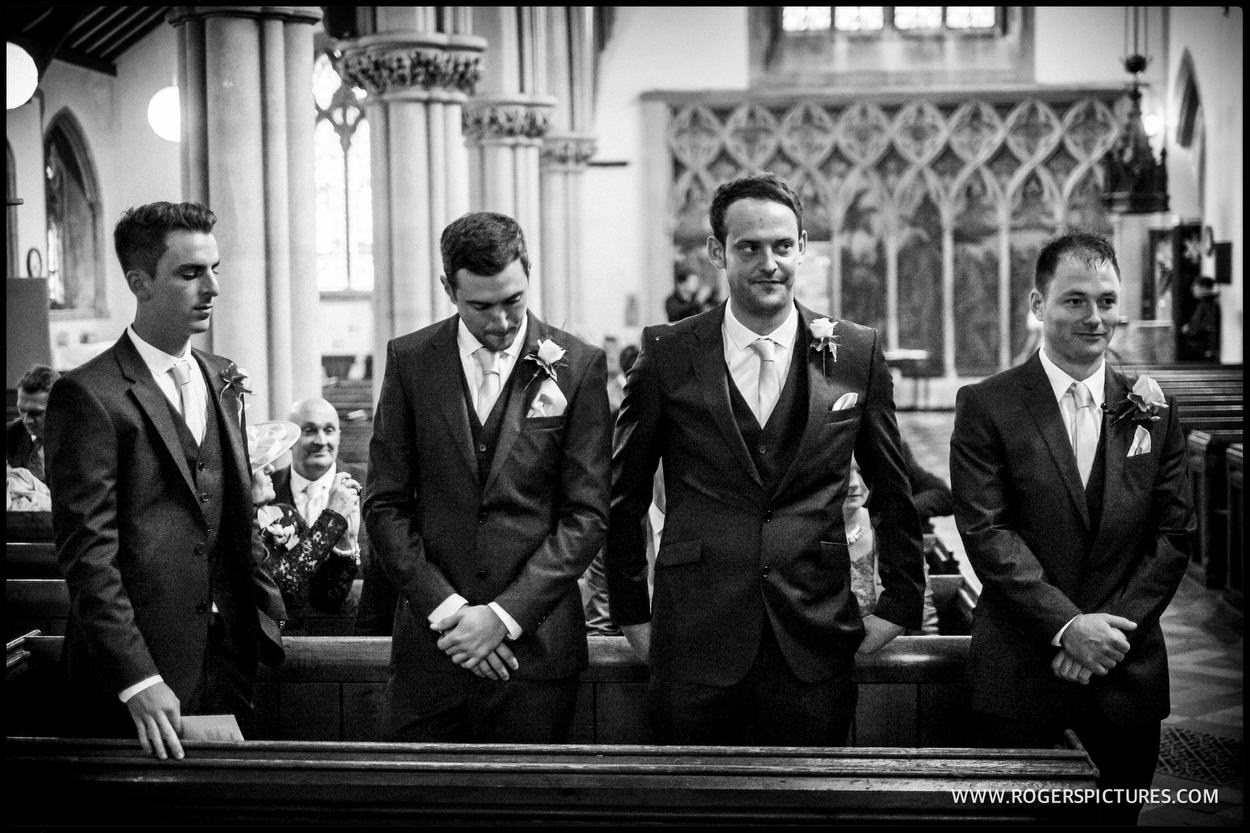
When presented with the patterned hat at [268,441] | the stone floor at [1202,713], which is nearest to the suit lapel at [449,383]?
the patterned hat at [268,441]

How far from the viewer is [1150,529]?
275cm

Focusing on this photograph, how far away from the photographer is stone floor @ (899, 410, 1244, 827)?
14.0 ft

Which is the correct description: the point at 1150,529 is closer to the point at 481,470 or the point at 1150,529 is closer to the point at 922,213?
the point at 481,470

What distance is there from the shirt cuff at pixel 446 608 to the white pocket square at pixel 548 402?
1.20 ft

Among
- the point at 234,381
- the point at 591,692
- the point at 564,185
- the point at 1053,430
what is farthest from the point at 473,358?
the point at 564,185

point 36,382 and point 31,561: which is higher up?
point 36,382

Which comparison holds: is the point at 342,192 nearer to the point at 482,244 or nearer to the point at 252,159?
the point at 252,159

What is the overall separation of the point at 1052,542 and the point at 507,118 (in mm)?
10951

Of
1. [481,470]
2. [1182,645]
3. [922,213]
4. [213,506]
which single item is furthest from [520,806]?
[922,213]

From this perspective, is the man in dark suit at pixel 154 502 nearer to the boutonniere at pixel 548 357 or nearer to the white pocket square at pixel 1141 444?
the boutonniere at pixel 548 357

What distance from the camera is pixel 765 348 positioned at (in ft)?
8.83

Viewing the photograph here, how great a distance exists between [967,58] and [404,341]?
18.8 metres

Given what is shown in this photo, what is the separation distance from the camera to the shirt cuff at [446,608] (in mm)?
2572

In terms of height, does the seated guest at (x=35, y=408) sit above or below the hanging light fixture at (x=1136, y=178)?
below
